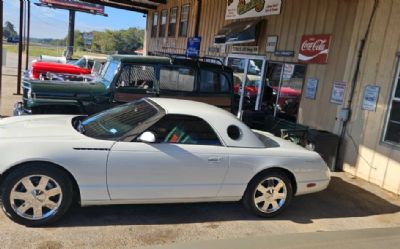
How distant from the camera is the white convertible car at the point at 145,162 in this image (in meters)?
4.20

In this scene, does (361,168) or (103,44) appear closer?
(361,168)

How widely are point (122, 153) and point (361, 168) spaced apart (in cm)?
520

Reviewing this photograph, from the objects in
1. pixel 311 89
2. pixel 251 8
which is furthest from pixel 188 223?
pixel 251 8

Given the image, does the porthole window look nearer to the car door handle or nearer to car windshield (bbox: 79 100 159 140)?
the car door handle

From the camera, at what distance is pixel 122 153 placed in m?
4.46

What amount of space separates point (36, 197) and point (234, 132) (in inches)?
93.5

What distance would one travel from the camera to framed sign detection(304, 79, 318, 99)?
9398 millimetres

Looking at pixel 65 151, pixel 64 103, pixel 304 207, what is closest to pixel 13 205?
pixel 65 151

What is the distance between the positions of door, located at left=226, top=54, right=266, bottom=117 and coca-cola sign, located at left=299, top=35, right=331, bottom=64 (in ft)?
5.78

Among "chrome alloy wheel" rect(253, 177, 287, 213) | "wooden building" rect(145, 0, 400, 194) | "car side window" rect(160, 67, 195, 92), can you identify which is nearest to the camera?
"chrome alloy wheel" rect(253, 177, 287, 213)

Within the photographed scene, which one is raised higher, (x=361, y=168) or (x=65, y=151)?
(x=65, y=151)

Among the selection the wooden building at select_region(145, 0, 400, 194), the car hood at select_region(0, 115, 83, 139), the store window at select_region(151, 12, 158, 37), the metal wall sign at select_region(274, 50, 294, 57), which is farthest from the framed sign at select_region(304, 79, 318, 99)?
the store window at select_region(151, 12, 158, 37)

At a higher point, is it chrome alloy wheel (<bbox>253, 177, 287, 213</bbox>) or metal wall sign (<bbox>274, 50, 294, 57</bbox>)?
metal wall sign (<bbox>274, 50, 294, 57</bbox>)

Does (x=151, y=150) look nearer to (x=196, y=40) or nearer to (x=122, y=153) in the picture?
(x=122, y=153)
